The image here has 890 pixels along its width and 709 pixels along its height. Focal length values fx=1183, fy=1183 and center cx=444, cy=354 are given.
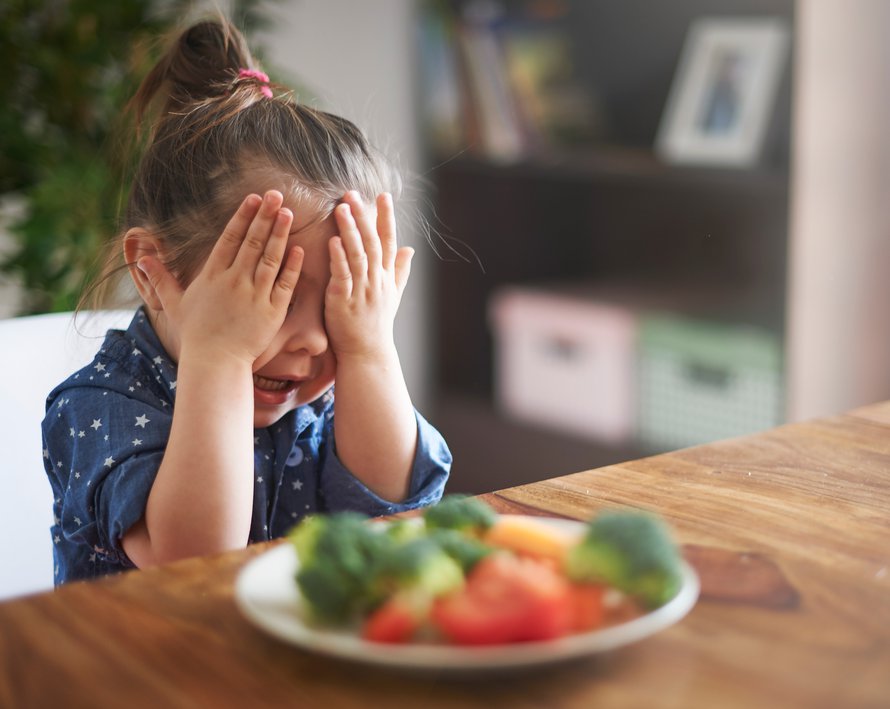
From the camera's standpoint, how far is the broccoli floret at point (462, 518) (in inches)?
23.6

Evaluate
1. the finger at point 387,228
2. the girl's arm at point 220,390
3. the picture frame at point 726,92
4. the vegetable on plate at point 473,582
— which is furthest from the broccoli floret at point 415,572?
the picture frame at point 726,92

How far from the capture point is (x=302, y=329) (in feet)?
3.07

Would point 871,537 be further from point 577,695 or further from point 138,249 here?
point 138,249

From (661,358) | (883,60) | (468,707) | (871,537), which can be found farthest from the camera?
(661,358)

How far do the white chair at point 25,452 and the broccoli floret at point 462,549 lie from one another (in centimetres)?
58

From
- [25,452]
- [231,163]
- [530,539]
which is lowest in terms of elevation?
[25,452]

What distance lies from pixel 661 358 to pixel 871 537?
5.61ft

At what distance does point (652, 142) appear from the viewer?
8.47 feet

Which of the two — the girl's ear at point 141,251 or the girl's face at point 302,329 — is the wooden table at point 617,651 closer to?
the girl's face at point 302,329

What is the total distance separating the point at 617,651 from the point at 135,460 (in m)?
0.48

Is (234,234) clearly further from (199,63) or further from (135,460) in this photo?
(199,63)

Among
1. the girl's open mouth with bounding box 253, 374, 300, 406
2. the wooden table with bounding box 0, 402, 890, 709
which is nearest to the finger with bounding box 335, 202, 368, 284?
the girl's open mouth with bounding box 253, 374, 300, 406

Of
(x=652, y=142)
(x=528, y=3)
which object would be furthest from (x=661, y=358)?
(x=528, y=3)

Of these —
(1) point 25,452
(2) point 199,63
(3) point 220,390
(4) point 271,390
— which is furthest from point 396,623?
(2) point 199,63
